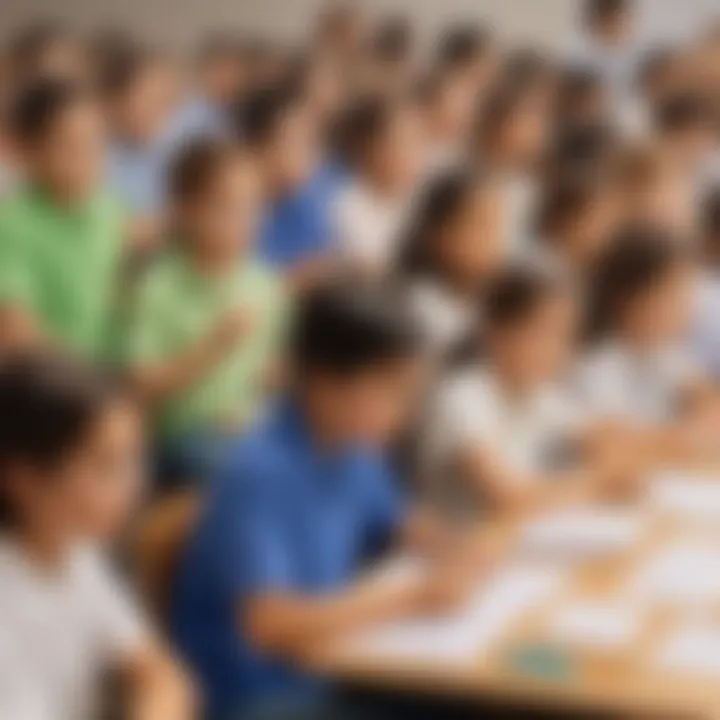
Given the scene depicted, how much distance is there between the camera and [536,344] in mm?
1375

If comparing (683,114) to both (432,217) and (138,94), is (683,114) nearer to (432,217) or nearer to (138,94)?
(432,217)

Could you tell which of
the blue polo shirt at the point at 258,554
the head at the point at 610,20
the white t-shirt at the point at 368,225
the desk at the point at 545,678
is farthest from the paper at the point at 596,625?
the head at the point at 610,20

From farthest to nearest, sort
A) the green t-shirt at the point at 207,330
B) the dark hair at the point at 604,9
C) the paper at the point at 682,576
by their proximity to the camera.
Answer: the dark hair at the point at 604,9 < the green t-shirt at the point at 207,330 < the paper at the point at 682,576

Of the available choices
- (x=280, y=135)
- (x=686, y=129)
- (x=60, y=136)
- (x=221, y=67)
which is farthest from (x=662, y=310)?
(x=60, y=136)

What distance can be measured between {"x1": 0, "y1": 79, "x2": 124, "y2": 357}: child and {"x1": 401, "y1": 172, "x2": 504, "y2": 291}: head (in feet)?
0.95

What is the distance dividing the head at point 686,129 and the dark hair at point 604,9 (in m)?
0.16

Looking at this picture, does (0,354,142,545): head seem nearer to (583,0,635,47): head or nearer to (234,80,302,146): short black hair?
(234,80,302,146): short black hair

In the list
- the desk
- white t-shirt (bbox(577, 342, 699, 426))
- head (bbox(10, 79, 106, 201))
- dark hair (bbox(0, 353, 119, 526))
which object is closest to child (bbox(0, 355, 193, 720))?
dark hair (bbox(0, 353, 119, 526))

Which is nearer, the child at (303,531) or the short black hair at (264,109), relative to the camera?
the child at (303,531)

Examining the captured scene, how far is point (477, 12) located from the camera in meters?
1.36

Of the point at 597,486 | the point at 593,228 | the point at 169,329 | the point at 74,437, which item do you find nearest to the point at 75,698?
the point at 74,437

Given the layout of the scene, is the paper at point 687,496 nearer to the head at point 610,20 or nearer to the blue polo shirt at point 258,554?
the blue polo shirt at point 258,554

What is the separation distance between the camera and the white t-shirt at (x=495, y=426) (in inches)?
52.1

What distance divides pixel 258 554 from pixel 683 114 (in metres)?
0.78
